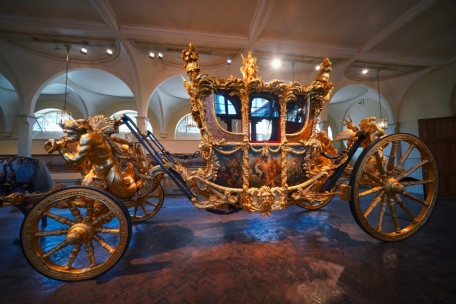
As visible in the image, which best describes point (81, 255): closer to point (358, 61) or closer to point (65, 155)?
point (65, 155)

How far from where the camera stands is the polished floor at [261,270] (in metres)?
1.39

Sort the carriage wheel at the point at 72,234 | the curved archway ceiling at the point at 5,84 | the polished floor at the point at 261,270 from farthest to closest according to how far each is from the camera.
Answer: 1. the curved archway ceiling at the point at 5,84
2. the carriage wheel at the point at 72,234
3. the polished floor at the point at 261,270

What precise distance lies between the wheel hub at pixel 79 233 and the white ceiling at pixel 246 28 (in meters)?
4.20

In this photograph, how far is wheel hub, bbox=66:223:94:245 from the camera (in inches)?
60.9

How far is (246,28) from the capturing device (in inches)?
168

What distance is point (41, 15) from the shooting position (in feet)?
12.4

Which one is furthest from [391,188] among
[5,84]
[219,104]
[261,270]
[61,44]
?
[5,84]

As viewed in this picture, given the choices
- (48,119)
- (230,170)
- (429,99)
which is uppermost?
(48,119)

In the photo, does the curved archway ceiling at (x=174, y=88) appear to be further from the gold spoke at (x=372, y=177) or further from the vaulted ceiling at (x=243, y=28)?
the gold spoke at (x=372, y=177)

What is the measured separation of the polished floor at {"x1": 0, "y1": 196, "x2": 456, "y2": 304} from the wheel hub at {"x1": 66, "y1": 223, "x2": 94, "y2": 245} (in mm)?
403

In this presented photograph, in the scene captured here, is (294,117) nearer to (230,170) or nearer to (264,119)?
(264,119)

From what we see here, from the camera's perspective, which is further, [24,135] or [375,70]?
[375,70]

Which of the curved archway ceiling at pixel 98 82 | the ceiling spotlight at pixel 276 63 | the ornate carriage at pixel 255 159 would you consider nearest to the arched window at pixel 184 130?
the curved archway ceiling at pixel 98 82

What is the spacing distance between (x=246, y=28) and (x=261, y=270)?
200 inches
